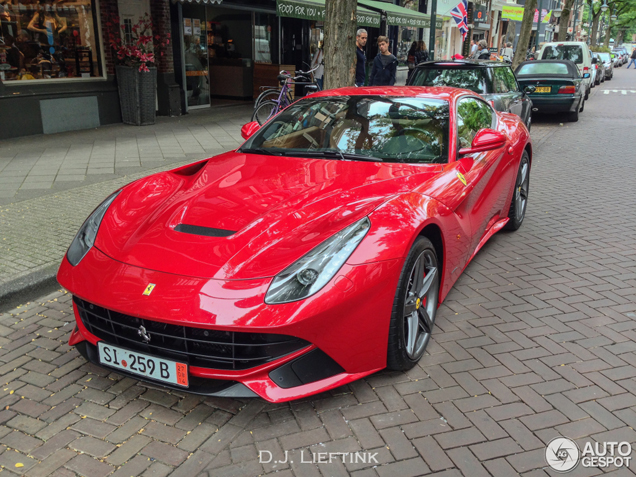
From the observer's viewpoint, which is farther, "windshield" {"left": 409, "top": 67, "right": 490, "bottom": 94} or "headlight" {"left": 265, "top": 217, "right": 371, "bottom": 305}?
"windshield" {"left": 409, "top": 67, "right": 490, "bottom": 94}

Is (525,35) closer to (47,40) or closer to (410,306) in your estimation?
(47,40)

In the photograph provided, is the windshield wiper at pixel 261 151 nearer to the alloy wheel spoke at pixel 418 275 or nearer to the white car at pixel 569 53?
the alloy wheel spoke at pixel 418 275

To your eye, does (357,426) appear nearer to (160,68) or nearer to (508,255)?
(508,255)

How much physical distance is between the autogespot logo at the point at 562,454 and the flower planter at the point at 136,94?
10.3 meters

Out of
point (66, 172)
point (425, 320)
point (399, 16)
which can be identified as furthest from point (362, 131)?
point (399, 16)

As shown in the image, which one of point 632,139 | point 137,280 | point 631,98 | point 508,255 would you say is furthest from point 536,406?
point 631,98

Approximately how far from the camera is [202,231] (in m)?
2.85

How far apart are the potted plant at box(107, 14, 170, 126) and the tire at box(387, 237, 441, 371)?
9.14 meters

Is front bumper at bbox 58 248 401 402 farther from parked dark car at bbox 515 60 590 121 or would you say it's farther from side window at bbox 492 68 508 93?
parked dark car at bbox 515 60 590 121

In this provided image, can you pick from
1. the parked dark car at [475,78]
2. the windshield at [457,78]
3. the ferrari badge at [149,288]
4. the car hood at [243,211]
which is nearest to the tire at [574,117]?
the parked dark car at [475,78]

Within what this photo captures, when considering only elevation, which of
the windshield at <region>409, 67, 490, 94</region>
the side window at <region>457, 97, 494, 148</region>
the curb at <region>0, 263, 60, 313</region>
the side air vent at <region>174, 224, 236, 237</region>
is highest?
the windshield at <region>409, 67, 490, 94</region>

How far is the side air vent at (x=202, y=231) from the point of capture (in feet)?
9.20

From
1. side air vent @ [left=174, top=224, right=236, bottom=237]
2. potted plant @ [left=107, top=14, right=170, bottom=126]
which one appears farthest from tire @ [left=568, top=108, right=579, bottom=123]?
side air vent @ [left=174, top=224, right=236, bottom=237]

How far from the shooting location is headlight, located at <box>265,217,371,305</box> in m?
2.45
